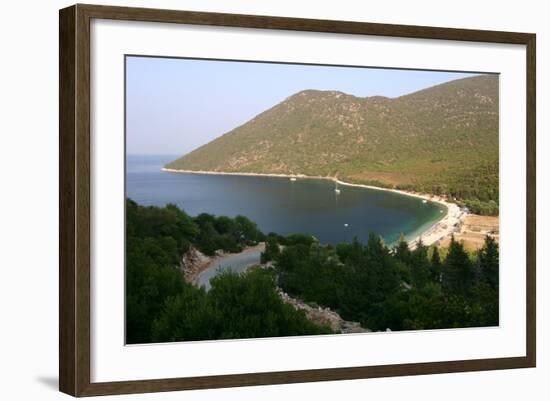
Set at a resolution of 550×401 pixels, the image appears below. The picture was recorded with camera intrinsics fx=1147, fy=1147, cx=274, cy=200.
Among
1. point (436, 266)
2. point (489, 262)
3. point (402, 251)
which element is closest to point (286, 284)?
point (402, 251)

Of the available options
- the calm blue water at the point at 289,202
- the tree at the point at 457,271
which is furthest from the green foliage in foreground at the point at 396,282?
the calm blue water at the point at 289,202

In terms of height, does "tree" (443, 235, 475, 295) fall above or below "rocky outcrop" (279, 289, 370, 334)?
above

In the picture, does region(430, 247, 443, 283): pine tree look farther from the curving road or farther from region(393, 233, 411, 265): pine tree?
the curving road

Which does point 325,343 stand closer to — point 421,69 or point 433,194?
point 433,194

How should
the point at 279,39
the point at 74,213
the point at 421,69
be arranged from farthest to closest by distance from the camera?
the point at 421,69 < the point at 279,39 < the point at 74,213

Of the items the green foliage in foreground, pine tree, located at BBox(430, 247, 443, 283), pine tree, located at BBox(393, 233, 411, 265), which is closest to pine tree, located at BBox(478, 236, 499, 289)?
the green foliage in foreground

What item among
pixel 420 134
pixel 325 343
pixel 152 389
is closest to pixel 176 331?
pixel 152 389
